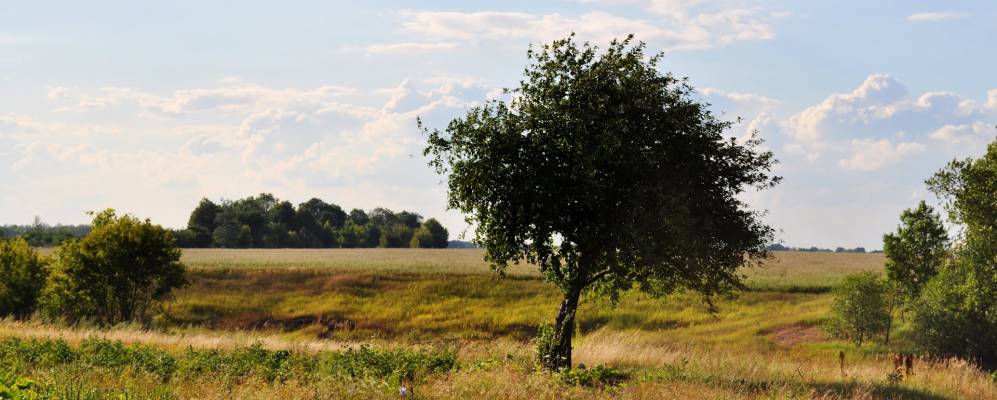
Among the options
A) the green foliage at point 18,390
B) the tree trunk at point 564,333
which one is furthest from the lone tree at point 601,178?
the green foliage at point 18,390

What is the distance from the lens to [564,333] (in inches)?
881

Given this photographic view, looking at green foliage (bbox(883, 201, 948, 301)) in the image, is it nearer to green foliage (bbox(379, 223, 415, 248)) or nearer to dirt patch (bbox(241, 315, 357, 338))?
dirt patch (bbox(241, 315, 357, 338))

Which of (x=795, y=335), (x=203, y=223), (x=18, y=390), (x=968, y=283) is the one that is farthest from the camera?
(x=203, y=223)

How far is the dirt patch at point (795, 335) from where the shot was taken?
5119 cm

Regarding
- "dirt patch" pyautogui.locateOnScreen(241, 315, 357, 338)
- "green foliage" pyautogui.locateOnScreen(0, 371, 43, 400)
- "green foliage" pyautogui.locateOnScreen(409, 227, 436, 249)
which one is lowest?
"dirt patch" pyautogui.locateOnScreen(241, 315, 357, 338)

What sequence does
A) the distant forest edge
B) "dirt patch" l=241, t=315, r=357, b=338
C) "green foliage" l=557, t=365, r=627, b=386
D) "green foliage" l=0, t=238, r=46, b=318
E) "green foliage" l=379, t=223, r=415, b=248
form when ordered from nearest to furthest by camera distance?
"green foliage" l=557, t=365, r=627, b=386 → "green foliage" l=0, t=238, r=46, b=318 → "dirt patch" l=241, t=315, r=357, b=338 → the distant forest edge → "green foliage" l=379, t=223, r=415, b=248

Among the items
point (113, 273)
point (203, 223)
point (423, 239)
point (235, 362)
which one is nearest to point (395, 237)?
point (423, 239)

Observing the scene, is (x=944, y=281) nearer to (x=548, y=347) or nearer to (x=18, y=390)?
(x=548, y=347)

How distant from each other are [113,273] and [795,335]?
136 feet

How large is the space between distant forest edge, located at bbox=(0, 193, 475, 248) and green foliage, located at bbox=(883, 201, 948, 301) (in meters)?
116

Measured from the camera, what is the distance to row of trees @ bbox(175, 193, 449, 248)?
480 feet

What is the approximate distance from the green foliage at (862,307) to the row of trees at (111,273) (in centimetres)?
3865

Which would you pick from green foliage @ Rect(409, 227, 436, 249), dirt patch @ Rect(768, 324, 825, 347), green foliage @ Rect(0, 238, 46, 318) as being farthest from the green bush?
green foliage @ Rect(409, 227, 436, 249)

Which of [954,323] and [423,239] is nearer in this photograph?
[954,323]
